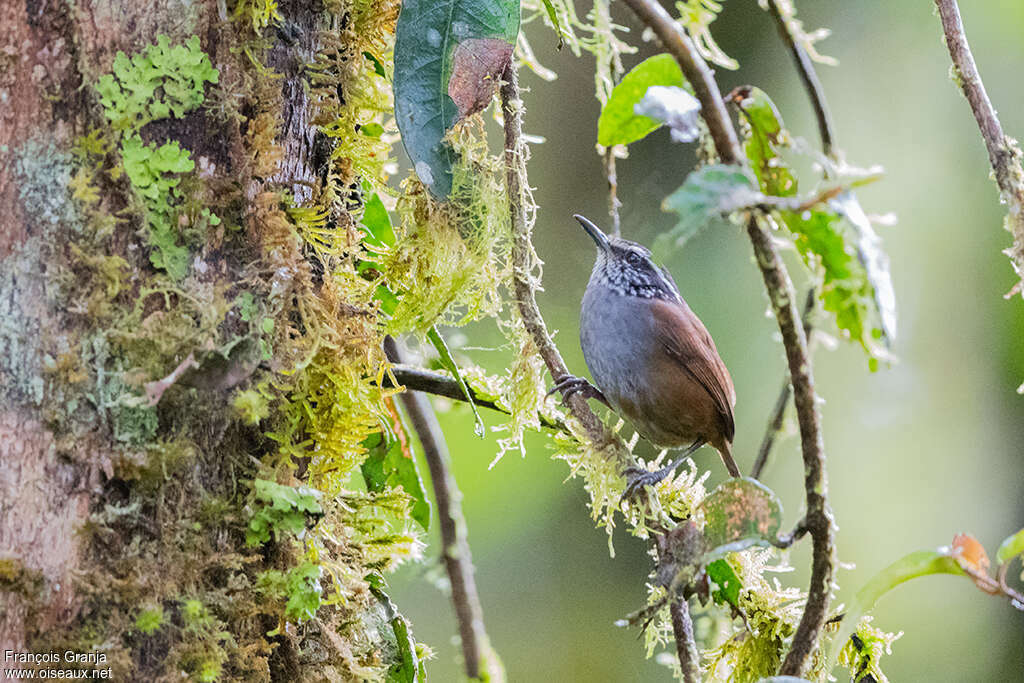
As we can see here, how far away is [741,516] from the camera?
1.24 meters

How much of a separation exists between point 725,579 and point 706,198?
0.83m

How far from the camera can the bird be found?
95.5 inches

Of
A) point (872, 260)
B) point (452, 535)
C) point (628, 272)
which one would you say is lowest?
point (872, 260)

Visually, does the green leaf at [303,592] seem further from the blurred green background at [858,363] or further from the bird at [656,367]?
the blurred green background at [858,363]

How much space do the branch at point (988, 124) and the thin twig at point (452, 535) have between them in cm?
144

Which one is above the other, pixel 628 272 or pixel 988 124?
pixel 628 272

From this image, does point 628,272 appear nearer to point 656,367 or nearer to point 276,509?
point 656,367

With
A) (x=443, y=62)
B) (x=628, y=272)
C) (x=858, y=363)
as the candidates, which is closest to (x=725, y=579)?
(x=443, y=62)

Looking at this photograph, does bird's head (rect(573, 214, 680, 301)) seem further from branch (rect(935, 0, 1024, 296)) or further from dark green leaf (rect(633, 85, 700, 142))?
dark green leaf (rect(633, 85, 700, 142))

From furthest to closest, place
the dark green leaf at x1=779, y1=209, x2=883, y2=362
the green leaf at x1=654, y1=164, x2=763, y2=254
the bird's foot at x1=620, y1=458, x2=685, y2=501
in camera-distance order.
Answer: the bird's foot at x1=620, y1=458, x2=685, y2=501
the dark green leaf at x1=779, y1=209, x2=883, y2=362
the green leaf at x1=654, y1=164, x2=763, y2=254

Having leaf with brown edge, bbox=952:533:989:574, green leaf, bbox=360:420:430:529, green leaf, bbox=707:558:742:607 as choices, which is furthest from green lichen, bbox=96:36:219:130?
leaf with brown edge, bbox=952:533:989:574

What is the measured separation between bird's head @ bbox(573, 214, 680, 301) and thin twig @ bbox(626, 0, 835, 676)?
138 cm

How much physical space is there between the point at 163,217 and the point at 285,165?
0.24 metres

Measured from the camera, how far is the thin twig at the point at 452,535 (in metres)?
2.36
